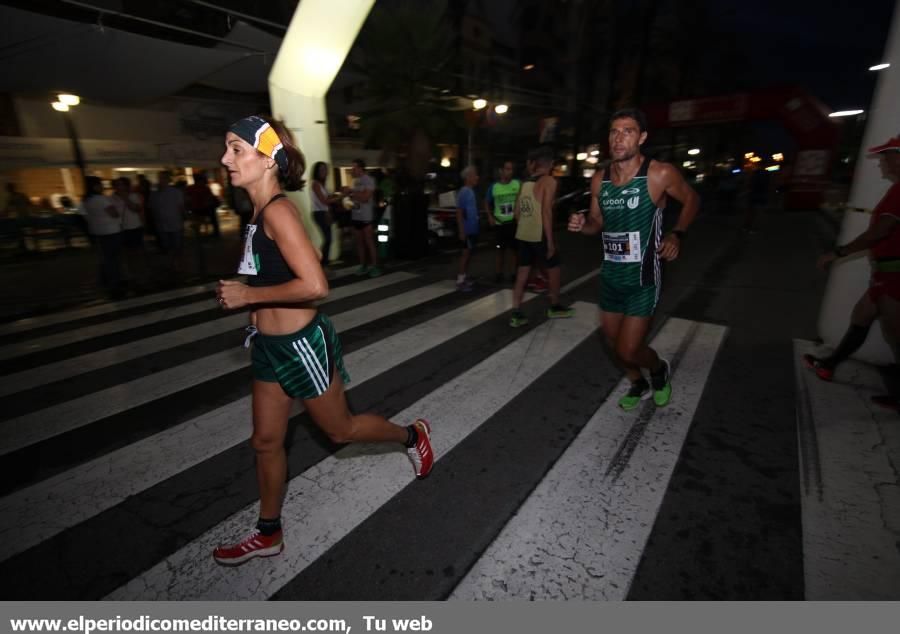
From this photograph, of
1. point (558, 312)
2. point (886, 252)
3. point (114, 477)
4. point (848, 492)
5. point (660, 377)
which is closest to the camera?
point (848, 492)

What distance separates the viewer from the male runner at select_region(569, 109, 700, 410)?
10.3 ft

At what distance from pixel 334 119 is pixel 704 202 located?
21458 millimetres

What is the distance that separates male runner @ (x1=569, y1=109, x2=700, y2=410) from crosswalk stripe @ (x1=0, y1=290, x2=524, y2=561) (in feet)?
7.76

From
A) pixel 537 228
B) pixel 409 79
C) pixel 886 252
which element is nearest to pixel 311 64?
pixel 537 228

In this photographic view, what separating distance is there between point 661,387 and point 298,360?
2995 millimetres

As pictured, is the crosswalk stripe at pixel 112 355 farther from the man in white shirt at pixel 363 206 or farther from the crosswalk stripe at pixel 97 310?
the man in white shirt at pixel 363 206

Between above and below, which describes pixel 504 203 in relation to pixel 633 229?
above

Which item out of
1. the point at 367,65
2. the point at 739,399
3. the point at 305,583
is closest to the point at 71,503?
the point at 305,583

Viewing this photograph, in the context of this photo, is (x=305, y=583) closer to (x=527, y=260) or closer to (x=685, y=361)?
(x=685, y=361)

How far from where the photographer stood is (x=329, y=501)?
2695 mm

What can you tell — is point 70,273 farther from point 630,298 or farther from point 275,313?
point 630,298

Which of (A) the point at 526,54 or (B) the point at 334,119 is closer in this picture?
(B) the point at 334,119

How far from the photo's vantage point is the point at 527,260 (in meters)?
5.95

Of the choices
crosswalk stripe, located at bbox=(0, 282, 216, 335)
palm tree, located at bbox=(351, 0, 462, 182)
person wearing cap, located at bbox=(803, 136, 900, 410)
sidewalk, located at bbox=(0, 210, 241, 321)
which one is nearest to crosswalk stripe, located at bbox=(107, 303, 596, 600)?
person wearing cap, located at bbox=(803, 136, 900, 410)
